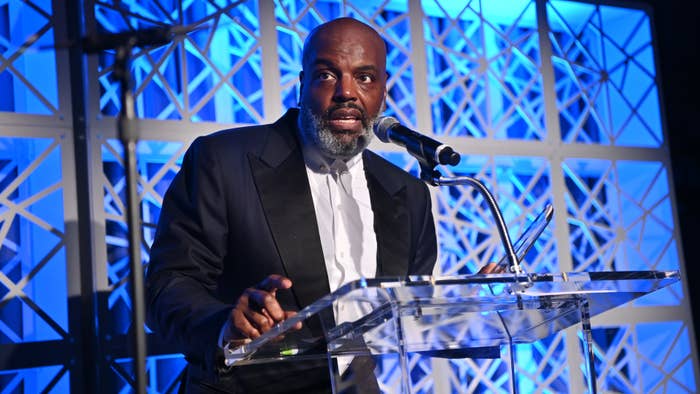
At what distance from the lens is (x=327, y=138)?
9.12 ft

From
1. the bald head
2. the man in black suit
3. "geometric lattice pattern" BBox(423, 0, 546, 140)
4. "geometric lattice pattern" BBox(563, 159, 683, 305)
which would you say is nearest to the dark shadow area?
"geometric lattice pattern" BBox(563, 159, 683, 305)

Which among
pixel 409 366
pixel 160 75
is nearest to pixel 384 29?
pixel 160 75

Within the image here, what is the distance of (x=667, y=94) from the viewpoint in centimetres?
501

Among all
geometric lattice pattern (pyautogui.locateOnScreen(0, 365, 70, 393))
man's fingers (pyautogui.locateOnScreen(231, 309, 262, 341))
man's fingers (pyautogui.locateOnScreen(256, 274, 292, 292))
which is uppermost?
man's fingers (pyautogui.locateOnScreen(256, 274, 292, 292))

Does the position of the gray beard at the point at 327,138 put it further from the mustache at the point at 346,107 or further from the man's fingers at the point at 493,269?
the man's fingers at the point at 493,269

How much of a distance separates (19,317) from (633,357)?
9.92 ft

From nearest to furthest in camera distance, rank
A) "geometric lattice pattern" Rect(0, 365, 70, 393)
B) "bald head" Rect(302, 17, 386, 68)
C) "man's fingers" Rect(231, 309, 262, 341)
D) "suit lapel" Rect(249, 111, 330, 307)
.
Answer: "man's fingers" Rect(231, 309, 262, 341) < "suit lapel" Rect(249, 111, 330, 307) < "bald head" Rect(302, 17, 386, 68) < "geometric lattice pattern" Rect(0, 365, 70, 393)

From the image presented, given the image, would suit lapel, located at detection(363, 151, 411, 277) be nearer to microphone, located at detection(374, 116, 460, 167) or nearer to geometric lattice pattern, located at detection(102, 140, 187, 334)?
microphone, located at detection(374, 116, 460, 167)

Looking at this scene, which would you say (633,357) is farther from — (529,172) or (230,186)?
(230,186)

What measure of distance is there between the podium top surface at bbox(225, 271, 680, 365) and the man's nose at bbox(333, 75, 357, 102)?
1099 millimetres

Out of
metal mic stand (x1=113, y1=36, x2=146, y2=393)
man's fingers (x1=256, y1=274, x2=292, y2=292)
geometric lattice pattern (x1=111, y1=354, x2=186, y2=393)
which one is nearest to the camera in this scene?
metal mic stand (x1=113, y1=36, x2=146, y2=393)

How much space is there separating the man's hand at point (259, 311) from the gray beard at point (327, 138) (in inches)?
41.4

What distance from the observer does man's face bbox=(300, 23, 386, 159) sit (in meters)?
2.78

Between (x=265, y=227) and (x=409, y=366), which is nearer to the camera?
(x=409, y=366)
